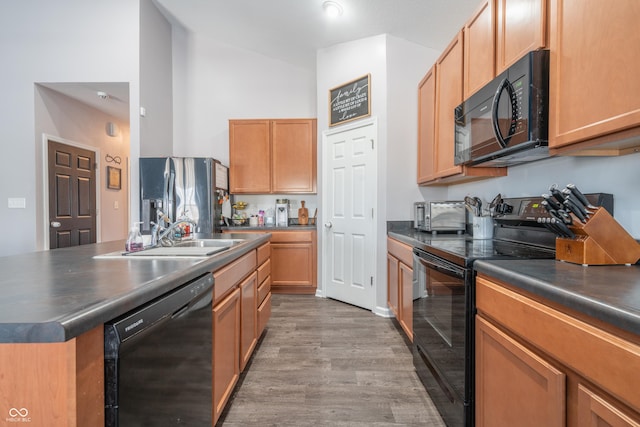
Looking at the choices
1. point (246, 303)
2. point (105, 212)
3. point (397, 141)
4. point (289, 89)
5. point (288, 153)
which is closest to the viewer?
point (246, 303)

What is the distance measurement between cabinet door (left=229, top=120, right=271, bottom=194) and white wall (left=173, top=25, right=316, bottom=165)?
1.38 ft

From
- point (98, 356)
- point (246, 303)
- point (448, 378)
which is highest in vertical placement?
point (98, 356)

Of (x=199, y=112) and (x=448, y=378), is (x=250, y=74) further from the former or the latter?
(x=448, y=378)

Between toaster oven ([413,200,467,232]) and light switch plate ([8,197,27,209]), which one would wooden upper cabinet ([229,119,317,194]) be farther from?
light switch plate ([8,197,27,209])

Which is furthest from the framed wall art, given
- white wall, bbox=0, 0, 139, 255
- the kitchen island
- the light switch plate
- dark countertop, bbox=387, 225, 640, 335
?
the light switch plate

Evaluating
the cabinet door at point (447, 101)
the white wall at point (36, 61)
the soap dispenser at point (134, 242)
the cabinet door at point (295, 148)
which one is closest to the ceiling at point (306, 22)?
the cabinet door at point (447, 101)

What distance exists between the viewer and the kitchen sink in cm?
141

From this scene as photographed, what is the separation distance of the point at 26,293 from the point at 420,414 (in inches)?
69.9

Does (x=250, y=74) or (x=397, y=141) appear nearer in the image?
(x=397, y=141)

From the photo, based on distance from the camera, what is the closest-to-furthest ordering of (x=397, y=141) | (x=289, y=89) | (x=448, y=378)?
1. (x=448, y=378)
2. (x=397, y=141)
3. (x=289, y=89)

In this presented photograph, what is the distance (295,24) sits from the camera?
11.1 ft

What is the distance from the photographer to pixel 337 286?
3.58 metres

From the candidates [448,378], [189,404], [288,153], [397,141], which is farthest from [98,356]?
[288,153]

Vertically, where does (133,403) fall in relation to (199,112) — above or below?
below
